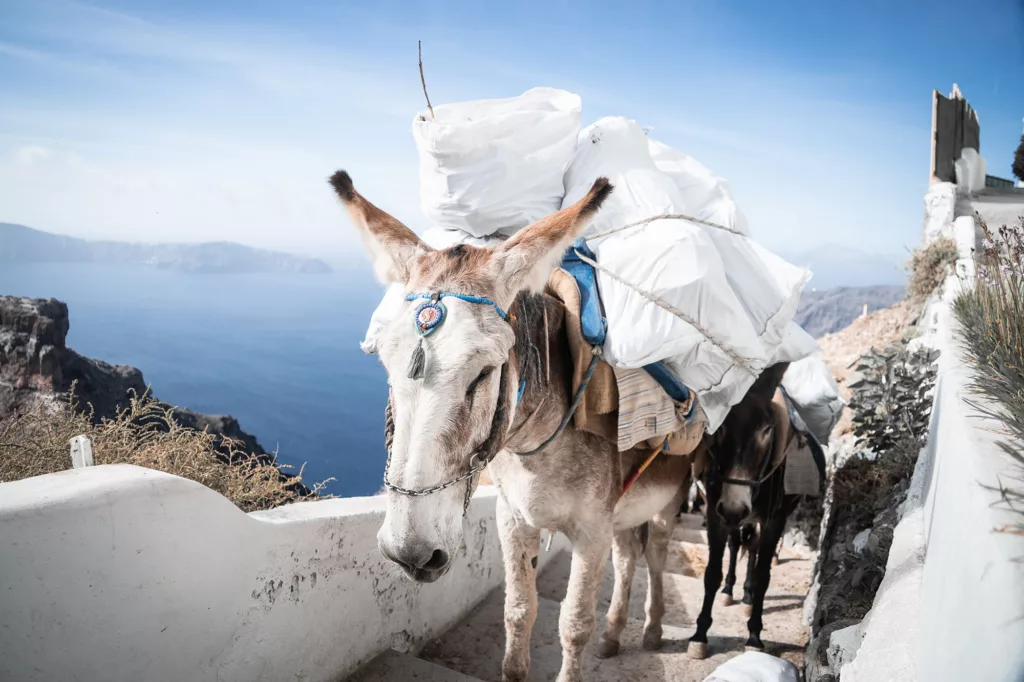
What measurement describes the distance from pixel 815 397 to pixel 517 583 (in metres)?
3.17

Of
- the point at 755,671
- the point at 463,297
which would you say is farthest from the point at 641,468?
the point at 463,297

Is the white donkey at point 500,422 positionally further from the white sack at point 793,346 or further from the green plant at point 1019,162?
the green plant at point 1019,162

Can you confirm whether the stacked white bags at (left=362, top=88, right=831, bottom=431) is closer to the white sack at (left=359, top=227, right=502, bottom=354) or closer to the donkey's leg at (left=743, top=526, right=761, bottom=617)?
the white sack at (left=359, top=227, right=502, bottom=354)

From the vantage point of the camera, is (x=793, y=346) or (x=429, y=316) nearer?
(x=429, y=316)

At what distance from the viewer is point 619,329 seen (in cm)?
261

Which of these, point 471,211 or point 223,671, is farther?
point 471,211

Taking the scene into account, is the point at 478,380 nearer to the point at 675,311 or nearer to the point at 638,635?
the point at 675,311

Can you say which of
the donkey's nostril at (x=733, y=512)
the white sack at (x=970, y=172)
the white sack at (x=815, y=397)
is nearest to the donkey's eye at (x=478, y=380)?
the donkey's nostril at (x=733, y=512)

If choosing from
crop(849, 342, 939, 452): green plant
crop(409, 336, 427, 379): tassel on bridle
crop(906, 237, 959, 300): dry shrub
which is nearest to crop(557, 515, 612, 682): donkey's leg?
crop(409, 336, 427, 379): tassel on bridle

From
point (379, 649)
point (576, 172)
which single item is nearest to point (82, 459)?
point (379, 649)

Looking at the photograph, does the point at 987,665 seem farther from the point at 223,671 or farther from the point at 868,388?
the point at 868,388

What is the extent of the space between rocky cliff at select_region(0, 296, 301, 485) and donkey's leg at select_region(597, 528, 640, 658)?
285cm

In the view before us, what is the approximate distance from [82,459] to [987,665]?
9.43 ft

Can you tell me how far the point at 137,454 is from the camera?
3373 mm
